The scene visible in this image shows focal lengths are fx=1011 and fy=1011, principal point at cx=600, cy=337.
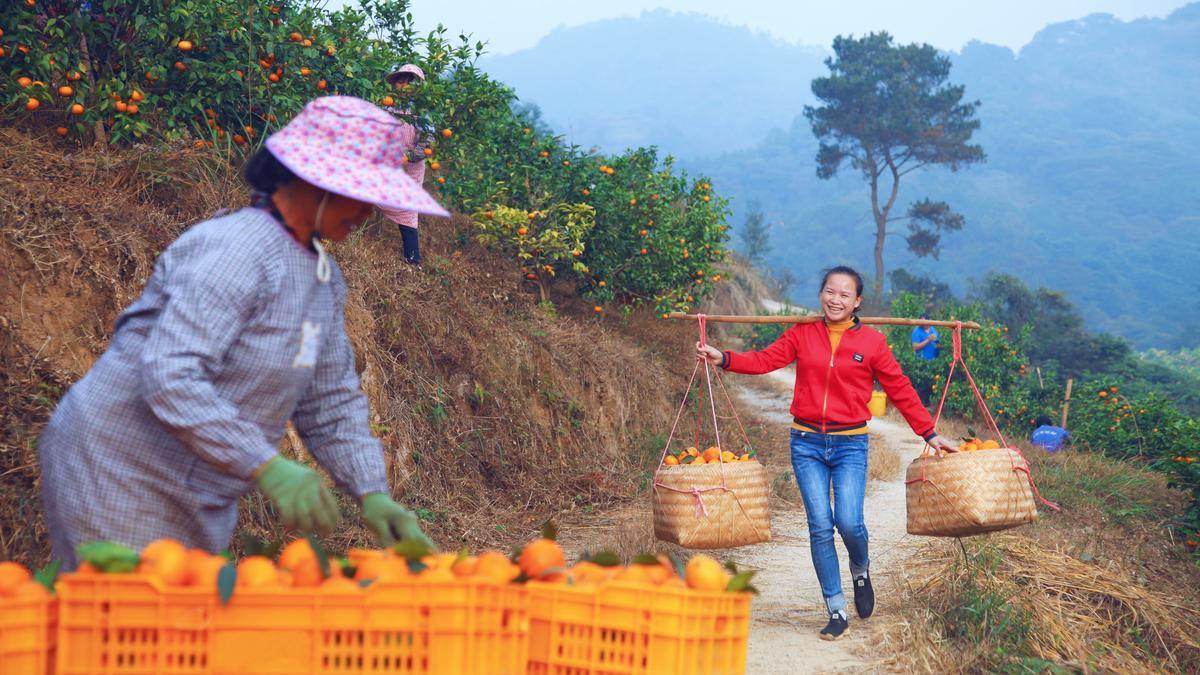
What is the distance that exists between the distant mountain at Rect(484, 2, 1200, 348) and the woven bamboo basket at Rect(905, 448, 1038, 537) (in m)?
40.4

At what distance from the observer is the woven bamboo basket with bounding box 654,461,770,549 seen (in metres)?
4.60

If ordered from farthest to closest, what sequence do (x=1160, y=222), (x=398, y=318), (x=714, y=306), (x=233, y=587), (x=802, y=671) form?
(x=1160, y=222), (x=714, y=306), (x=398, y=318), (x=802, y=671), (x=233, y=587)

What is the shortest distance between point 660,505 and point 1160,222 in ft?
325

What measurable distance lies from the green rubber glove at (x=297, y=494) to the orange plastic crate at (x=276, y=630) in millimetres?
240

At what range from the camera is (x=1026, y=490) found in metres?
4.60

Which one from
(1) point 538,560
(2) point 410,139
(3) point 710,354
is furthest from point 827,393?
(2) point 410,139

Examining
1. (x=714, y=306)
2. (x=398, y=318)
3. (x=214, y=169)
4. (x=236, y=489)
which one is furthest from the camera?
(x=714, y=306)

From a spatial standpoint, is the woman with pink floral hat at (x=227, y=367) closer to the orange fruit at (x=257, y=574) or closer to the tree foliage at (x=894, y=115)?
the orange fruit at (x=257, y=574)

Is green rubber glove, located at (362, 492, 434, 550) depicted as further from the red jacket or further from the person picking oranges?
the person picking oranges

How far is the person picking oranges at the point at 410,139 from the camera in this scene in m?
7.62

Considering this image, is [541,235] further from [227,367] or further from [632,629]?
[632,629]

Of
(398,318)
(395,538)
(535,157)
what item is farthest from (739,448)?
(395,538)

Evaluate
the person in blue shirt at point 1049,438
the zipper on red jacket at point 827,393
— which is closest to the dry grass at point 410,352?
the zipper on red jacket at point 827,393

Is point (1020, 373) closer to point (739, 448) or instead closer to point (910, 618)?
point (739, 448)
